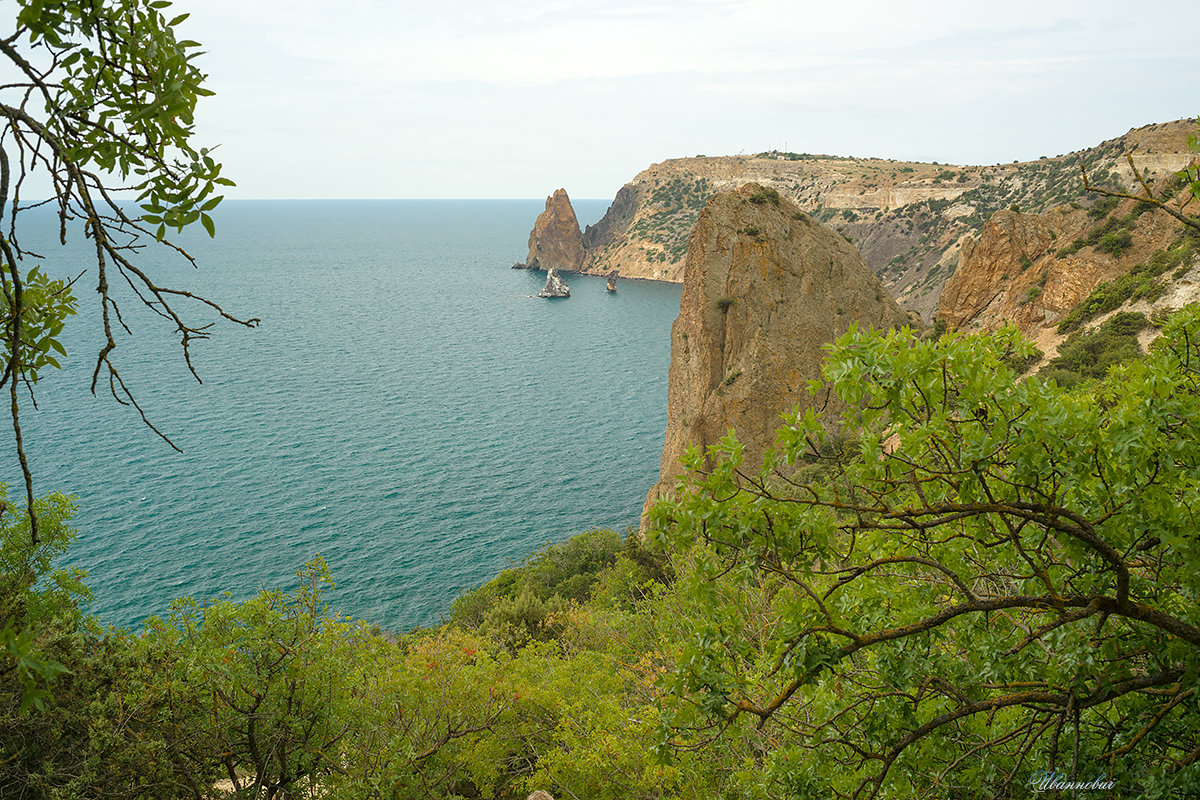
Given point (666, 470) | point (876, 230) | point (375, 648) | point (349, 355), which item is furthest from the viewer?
point (876, 230)

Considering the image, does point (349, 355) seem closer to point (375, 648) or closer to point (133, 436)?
point (133, 436)

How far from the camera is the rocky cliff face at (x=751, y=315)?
37969 mm

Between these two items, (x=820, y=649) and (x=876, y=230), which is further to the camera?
(x=876, y=230)

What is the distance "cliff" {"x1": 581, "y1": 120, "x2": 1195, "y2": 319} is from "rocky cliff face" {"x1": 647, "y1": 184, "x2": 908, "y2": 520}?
22.3 m

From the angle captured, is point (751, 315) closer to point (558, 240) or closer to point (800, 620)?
point (800, 620)

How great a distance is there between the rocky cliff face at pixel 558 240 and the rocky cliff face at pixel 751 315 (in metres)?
119

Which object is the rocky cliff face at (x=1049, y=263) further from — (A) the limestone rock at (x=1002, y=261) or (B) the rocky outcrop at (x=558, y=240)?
(B) the rocky outcrop at (x=558, y=240)

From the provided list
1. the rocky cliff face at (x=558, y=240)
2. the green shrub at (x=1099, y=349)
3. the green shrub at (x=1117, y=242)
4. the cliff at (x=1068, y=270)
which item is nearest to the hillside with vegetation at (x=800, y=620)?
the green shrub at (x=1099, y=349)

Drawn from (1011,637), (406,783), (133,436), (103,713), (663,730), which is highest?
(1011,637)

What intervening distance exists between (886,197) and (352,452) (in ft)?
301

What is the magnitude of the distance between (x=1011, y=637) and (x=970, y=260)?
142 ft

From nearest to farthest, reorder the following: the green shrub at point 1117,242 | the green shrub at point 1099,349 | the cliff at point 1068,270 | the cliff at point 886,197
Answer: the green shrub at point 1099,349 → the cliff at point 1068,270 → the green shrub at point 1117,242 → the cliff at point 886,197

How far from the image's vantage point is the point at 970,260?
140 ft

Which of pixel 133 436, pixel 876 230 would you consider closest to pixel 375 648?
pixel 133 436
